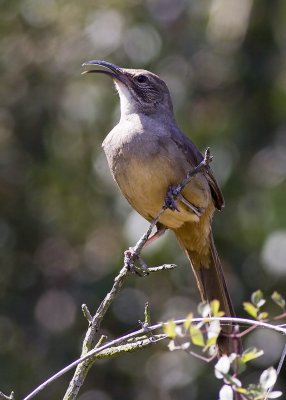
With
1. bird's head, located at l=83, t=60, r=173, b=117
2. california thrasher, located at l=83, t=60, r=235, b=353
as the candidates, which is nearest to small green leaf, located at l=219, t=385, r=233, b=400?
california thrasher, located at l=83, t=60, r=235, b=353

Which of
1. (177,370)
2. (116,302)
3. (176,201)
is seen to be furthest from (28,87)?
(176,201)

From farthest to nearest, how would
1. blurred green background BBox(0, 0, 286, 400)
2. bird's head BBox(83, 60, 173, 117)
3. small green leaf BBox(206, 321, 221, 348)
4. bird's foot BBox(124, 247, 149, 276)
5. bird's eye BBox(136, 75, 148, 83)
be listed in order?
1. blurred green background BBox(0, 0, 286, 400)
2. bird's eye BBox(136, 75, 148, 83)
3. bird's head BBox(83, 60, 173, 117)
4. bird's foot BBox(124, 247, 149, 276)
5. small green leaf BBox(206, 321, 221, 348)

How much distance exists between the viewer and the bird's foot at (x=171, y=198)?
5.30 m

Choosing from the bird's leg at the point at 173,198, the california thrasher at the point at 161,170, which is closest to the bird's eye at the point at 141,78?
the california thrasher at the point at 161,170

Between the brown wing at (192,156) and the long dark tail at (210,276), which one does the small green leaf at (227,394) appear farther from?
the brown wing at (192,156)

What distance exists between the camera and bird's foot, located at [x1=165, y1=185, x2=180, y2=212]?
5299 mm

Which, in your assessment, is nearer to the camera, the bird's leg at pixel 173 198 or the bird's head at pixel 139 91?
the bird's leg at pixel 173 198

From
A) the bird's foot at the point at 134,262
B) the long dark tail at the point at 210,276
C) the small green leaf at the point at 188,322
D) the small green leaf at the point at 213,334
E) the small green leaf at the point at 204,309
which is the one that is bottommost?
the small green leaf at the point at 213,334

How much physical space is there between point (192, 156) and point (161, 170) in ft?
1.33

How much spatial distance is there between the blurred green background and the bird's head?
1.12 m

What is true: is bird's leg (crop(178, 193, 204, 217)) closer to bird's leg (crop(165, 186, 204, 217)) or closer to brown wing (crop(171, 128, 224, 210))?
bird's leg (crop(165, 186, 204, 217))

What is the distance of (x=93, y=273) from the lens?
26.6 feet

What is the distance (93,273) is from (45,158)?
1.29 metres

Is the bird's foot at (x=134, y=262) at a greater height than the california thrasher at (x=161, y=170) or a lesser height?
lesser
